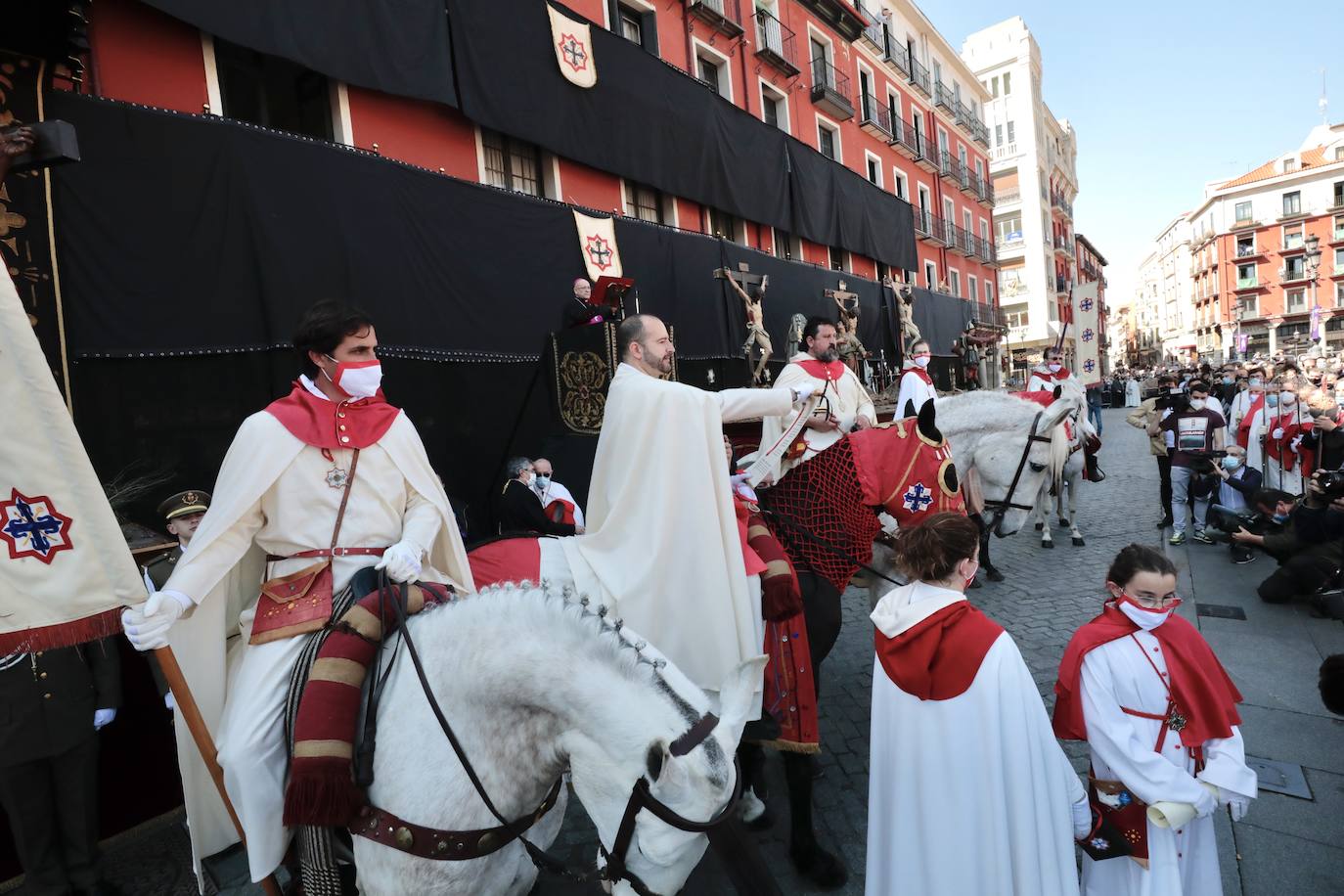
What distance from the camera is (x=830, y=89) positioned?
18.8 metres

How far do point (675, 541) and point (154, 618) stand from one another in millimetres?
1866

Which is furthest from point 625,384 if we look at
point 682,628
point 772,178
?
point 772,178

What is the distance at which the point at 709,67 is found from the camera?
14930 millimetres

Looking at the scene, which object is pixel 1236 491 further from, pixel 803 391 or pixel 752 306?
pixel 803 391

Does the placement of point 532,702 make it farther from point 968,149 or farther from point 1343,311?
point 1343,311

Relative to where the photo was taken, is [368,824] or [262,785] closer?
[368,824]

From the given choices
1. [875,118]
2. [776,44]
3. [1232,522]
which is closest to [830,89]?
[776,44]

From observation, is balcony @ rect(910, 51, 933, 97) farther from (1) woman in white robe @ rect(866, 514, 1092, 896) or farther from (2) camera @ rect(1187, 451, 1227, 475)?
(1) woman in white robe @ rect(866, 514, 1092, 896)

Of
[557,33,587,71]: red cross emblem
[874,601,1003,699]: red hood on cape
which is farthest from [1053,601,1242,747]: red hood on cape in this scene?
[557,33,587,71]: red cross emblem

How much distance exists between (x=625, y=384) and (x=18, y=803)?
3931mm

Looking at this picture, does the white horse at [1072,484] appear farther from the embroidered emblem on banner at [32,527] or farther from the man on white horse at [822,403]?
the embroidered emblem on banner at [32,527]

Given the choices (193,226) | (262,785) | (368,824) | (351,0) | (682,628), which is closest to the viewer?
(368,824)

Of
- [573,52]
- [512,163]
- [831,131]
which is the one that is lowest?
[512,163]

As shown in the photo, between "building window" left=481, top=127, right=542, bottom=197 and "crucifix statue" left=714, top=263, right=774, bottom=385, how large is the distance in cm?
355
